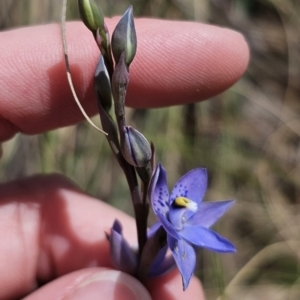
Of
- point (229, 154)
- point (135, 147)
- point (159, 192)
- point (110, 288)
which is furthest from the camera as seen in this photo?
point (229, 154)

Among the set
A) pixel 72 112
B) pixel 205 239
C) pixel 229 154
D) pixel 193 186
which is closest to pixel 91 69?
pixel 72 112

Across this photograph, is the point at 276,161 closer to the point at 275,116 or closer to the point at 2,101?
the point at 275,116

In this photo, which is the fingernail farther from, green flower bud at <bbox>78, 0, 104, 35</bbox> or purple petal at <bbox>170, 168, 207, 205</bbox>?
green flower bud at <bbox>78, 0, 104, 35</bbox>

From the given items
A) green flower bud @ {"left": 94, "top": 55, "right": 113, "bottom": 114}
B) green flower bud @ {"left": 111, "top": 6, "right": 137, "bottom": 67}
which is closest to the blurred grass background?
green flower bud @ {"left": 94, "top": 55, "right": 113, "bottom": 114}

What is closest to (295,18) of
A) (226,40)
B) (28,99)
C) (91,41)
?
(226,40)

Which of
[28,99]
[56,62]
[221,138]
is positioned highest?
[56,62]

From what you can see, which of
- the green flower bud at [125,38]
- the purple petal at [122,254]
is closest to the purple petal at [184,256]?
the purple petal at [122,254]

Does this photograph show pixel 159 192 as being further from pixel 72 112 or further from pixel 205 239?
pixel 72 112
